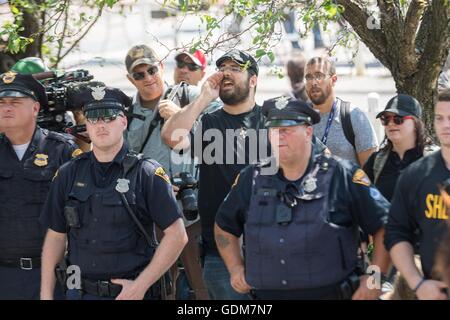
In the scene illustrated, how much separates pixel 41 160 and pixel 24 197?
263 millimetres

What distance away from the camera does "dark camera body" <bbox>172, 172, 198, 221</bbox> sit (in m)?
5.78

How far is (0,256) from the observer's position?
224 inches

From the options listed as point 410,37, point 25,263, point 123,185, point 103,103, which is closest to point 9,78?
point 103,103

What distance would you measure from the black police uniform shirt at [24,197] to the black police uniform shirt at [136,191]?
445 millimetres

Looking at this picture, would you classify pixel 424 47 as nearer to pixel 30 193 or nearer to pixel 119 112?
pixel 119 112

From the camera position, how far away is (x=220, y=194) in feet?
18.6

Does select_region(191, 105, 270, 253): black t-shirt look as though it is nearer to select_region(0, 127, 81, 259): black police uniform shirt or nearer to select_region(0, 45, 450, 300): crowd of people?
select_region(0, 45, 450, 300): crowd of people

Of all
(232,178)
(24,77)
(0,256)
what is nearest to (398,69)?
(232,178)

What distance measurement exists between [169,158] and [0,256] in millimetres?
1294

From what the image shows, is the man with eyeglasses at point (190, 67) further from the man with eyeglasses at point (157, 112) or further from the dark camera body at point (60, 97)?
the dark camera body at point (60, 97)
